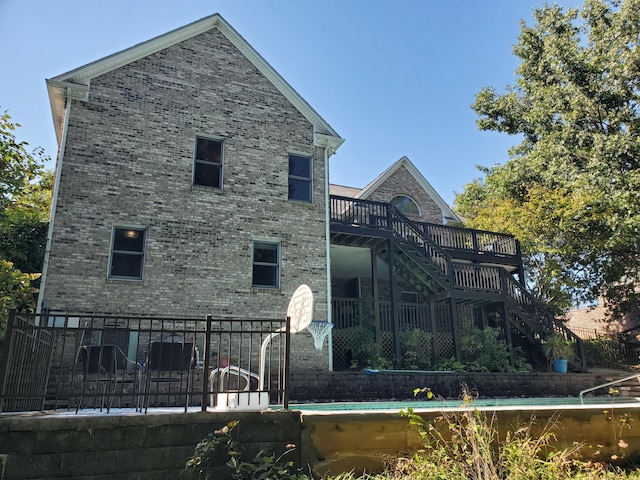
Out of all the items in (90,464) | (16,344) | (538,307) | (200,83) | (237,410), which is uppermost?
(200,83)

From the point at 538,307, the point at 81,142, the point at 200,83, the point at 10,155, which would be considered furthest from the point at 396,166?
the point at 10,155

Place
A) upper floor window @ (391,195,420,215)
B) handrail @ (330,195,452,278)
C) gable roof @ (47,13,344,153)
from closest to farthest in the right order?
gable roof @ (47,13,344,153) → handrail @ (330,195,452,278) → upper floor window @ (391,195,420,215)

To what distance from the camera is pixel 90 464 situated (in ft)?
14.8

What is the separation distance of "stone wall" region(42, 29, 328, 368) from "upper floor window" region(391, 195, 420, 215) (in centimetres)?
820

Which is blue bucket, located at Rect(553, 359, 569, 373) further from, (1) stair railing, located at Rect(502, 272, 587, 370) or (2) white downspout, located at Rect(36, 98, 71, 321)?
(2) white downspout, located at Rect(36, 98, 71, 321)

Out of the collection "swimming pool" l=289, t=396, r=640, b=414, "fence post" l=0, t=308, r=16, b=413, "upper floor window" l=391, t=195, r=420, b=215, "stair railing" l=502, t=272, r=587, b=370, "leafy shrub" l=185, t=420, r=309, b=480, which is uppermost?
"upper floor window" l=391, t=195, r=420, b=215

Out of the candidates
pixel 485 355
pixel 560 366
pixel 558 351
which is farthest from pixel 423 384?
pixel 558 351

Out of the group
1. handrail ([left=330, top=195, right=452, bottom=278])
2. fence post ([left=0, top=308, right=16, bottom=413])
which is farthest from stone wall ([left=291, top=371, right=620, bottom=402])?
fence post ([left=0, top=308, right=16, bottom=413])

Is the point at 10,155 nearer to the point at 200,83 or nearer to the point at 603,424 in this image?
the point at 200,83

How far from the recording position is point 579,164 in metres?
19.5

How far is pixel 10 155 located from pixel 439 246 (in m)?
12.0

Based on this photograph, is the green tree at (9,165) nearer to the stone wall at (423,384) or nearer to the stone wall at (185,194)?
the stone wall at (185,194)

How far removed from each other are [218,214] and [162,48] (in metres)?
4.90

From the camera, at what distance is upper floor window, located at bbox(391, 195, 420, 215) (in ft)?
73.7
